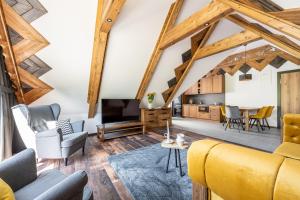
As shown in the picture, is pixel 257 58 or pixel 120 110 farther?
pixel 257 58

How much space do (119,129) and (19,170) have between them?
3.00 metres

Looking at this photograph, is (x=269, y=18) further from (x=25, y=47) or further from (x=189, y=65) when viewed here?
(x=25, y=47)

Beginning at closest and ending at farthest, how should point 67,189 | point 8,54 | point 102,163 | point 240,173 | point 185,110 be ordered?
point 240,173 → point 67,189 → point 8,54 → point 102,163 → point 185,110

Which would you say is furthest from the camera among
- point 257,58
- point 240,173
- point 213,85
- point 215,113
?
point 213,85

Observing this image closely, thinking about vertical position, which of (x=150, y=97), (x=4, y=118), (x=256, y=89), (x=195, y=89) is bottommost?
(x=4, y=118)

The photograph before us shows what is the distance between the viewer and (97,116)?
4.70 meters

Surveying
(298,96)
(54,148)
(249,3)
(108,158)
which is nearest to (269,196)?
(249,3)

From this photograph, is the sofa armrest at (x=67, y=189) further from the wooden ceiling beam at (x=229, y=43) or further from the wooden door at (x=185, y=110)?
the wooden door at (x=185, y=110)

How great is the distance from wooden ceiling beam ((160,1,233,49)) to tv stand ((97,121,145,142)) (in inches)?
92.1

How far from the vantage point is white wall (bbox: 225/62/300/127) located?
522 cm

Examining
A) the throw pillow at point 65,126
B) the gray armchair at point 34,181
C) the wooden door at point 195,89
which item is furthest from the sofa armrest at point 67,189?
the wooden door at point 195,89

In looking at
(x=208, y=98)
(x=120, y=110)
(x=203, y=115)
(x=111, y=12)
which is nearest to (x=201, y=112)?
(x=203, y=115)

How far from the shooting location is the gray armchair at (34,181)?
990 millimetres

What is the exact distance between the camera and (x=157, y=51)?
3.57m
